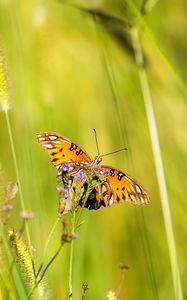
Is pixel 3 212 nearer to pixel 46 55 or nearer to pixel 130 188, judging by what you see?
pixel 130 188

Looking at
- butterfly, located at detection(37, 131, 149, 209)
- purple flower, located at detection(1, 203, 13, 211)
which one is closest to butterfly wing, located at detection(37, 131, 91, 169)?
butterfly, located at detection(37, 131, 149, 209)

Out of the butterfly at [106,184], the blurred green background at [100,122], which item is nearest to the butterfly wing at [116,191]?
the butterfly at [106,184]

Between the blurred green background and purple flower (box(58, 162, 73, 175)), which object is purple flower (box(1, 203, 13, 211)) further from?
the blurred green background

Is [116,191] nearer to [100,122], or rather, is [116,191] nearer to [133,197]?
[133,197]

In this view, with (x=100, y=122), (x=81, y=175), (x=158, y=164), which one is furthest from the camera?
(x=100, y=122)

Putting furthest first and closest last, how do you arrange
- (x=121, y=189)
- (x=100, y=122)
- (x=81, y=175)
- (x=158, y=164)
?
(x=100, y=122)
(x=158, y=164)
(x=121, y=189)
(x=81, y=175)

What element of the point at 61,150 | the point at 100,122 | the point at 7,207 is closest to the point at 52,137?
the point at 61,150

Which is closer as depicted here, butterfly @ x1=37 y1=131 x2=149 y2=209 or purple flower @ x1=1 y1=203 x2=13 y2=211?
purple flower @ x1=1 y1=203 x2=13 y2=211
